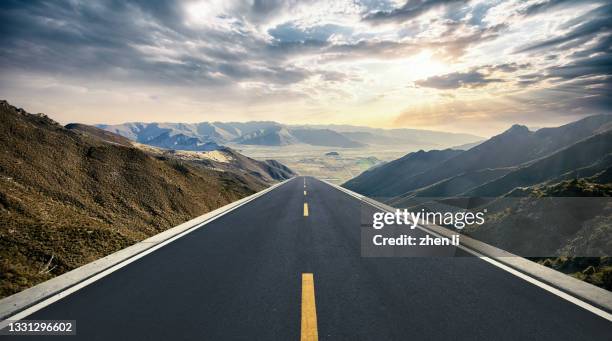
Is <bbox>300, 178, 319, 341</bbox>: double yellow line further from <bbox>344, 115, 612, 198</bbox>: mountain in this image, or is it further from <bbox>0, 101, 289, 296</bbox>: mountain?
<bbox>344, 115, 612, 198</bbox>: mountain

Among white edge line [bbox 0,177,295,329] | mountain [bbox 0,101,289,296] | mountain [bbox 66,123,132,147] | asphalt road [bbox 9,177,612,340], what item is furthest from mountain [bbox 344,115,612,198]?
white edge line [bbox 0,177,295,329]

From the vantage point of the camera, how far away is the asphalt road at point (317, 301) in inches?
154

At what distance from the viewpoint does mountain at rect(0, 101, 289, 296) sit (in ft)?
23.4

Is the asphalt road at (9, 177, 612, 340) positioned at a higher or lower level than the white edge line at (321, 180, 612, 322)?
lower

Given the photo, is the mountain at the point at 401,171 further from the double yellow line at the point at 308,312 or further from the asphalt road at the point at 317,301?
the double yellow line at the point at 308,312

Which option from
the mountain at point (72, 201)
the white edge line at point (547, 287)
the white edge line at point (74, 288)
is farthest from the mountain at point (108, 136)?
the white edge line at point (547, 287)

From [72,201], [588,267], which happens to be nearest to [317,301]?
[588,267]

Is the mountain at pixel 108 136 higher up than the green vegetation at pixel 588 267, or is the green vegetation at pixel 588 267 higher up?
the mountain at pixel 108 136

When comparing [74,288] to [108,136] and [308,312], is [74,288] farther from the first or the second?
[108,136]

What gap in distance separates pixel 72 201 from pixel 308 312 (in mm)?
11104

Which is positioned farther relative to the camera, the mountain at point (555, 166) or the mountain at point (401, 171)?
the mountain at point (401, 171)

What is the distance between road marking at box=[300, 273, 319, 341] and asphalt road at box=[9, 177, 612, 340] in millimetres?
65

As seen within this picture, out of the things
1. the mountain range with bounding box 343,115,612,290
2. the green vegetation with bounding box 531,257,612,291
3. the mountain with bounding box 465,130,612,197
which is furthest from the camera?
the mountain with bounding box 465,130,612,197

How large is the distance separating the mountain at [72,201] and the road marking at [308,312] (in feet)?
16.0
